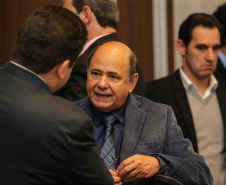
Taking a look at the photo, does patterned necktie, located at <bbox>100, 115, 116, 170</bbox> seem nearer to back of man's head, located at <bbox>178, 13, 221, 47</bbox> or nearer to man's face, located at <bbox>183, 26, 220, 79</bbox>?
man's face, located at <bbox>183, 26, 220, 79</bbox>

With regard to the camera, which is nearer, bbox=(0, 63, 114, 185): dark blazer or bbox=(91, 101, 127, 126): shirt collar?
bbox=(0, 63, 114, 185): dark blazer

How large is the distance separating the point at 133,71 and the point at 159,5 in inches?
96.3

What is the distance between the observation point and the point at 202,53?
128 inches

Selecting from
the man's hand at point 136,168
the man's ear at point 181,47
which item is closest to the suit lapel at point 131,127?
the man's hand at point 136,168

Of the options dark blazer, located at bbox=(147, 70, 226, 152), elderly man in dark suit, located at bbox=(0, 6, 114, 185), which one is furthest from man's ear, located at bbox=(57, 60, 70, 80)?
dark blazer, located at bbox=(147, 70, 226, 152)

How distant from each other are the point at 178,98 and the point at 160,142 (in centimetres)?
105

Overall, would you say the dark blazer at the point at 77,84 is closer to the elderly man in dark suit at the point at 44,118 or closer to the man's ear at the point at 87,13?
the man's ear at the point at 87,13

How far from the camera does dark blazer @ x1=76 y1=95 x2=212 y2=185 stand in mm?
2061

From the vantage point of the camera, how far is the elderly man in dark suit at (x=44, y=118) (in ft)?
4.69

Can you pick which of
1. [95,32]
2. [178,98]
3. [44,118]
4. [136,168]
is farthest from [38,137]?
[178,98]

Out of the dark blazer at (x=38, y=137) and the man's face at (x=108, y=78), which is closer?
the dark blazer at (x=38, y=137)

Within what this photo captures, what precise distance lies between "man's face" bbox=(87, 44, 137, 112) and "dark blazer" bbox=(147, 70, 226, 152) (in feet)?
3.20

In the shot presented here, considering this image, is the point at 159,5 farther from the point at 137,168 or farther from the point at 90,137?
the point at 90,137

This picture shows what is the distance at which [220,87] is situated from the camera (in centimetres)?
332
